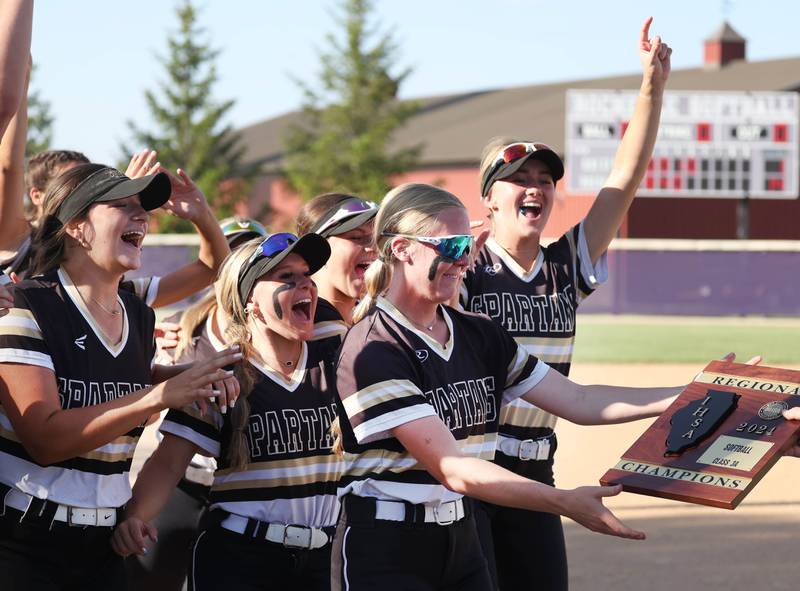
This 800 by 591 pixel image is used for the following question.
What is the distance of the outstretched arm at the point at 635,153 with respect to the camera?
205 inches

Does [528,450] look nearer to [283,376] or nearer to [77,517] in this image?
[283,376]

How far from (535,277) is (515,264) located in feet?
0.33

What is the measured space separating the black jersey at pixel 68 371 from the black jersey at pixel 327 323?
77 cm

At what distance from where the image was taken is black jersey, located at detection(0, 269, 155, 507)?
371 centimetres

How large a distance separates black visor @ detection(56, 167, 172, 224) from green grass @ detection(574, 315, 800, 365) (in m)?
17.3

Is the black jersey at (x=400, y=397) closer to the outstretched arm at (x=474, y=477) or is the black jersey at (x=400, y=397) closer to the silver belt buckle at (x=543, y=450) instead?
the outstretched arm at (x=474, y=477)

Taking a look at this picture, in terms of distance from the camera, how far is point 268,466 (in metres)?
4.02

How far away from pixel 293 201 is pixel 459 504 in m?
50.5

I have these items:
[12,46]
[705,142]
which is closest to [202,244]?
[12,46]

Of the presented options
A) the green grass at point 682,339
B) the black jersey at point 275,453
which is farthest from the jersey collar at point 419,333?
the green grass at point 682,339

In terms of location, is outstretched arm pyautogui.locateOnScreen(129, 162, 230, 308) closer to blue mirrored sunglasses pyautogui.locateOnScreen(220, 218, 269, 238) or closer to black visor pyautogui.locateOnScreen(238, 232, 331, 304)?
blue mirrored sunglasses pyautogui.locateOnScreen(220, 218, 269, 238)

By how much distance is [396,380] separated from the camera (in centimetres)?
351

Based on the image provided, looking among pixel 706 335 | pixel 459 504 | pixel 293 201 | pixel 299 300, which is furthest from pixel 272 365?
pixel 293 201

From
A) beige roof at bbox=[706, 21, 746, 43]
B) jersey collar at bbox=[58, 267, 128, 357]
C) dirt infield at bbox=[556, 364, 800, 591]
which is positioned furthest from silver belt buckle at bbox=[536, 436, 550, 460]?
beige roof at bbox=[706, 21, 746, 43]
